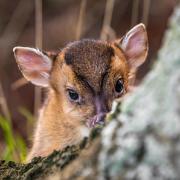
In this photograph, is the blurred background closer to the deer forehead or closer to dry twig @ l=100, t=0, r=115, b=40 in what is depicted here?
dry twig @ l=100, t=0, r=115, b=40

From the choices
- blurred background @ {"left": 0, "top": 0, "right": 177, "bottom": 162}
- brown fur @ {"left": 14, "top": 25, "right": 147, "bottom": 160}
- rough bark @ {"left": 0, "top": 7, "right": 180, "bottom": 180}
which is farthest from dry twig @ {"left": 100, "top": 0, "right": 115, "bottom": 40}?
rough bark @ {"left": 0, "top": 7, "right": 180, "bottom": 180}

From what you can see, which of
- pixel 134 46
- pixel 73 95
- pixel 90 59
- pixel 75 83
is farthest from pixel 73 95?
pixel 134 46

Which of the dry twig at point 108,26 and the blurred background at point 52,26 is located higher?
the blurred background at point 52,26

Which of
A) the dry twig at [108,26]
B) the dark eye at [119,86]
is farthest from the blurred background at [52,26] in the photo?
the dark eye at [119,86]

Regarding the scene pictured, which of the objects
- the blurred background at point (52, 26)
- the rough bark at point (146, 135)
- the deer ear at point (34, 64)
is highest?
the blurred background at point (52, 26)

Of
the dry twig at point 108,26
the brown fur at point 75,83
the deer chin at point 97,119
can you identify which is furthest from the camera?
the dry twig at point 108,26

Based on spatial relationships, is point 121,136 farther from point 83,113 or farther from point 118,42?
point 118,42

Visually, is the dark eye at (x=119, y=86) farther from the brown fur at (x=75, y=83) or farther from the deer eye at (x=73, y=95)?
the deer eye at (x=73, y=95)
